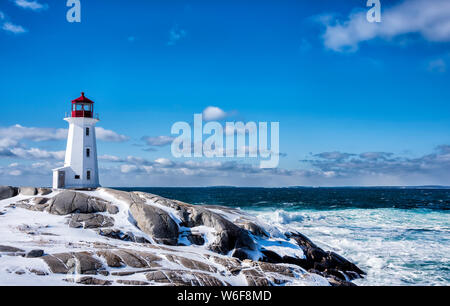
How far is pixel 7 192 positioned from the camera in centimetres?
1941

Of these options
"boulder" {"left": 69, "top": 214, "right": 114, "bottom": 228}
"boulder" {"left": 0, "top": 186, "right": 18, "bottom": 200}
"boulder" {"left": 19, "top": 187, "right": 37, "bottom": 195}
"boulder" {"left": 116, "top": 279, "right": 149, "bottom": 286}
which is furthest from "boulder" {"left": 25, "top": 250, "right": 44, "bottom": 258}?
"boulder" {"left": 0, "top": 186, "right": 18, "bottom": 200}

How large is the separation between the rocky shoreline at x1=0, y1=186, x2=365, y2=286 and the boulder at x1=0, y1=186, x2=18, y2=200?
0.15 ft

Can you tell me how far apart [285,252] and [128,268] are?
8212 millimetres

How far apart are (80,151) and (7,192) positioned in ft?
19.5

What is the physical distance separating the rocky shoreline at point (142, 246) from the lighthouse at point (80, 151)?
14.2 feet

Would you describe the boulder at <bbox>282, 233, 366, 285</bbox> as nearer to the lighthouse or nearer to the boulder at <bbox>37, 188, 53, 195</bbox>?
the boulder at <bbox>37, 188, 53, 195</bbox>

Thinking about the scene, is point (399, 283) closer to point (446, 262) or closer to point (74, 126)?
point (446, 262)

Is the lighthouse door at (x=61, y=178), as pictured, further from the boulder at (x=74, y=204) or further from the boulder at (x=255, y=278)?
the boulder at (x=255, y=278)

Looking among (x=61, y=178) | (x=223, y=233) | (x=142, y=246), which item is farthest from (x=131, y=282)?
(x=61, y=178)

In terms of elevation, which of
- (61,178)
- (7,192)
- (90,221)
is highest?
(61,178)

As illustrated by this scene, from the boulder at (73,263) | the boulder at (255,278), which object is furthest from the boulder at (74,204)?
the boulder at (255,278)

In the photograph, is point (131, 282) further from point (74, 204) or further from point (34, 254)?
point (74, 204)

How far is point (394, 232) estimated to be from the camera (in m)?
27.9

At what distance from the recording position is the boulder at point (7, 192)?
756 inches
